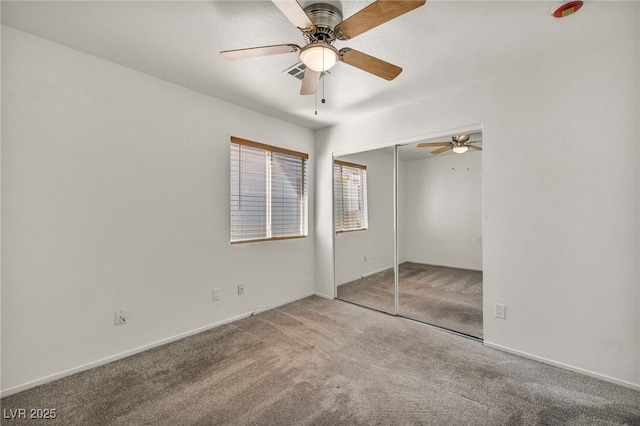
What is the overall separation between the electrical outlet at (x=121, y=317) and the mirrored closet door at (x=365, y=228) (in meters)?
2.50

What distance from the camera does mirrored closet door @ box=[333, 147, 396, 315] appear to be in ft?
11.2

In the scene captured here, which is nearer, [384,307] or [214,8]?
[214,8]

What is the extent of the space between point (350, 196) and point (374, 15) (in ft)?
8.42

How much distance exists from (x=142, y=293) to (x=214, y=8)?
235 cm

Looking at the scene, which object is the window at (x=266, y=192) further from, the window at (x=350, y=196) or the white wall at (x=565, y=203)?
the white wall at (x=565, y=203)

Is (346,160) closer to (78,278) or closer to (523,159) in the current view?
(523,159)

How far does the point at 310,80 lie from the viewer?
2131 millimetres

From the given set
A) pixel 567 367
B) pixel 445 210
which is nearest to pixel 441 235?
pixel 445 210

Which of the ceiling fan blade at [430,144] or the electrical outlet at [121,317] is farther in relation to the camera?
the ceiling fan blade at [430,144]

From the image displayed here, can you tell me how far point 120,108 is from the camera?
235 centimetres

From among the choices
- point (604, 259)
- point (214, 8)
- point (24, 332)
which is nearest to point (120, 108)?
point (214, 8)

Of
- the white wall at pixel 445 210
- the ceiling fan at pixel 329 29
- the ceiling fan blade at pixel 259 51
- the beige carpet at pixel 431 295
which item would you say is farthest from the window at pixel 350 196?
the ceiling fan blade at pixel 259 51

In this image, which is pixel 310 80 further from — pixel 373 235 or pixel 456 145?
pixel 373 235

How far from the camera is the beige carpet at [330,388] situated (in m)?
1.67
